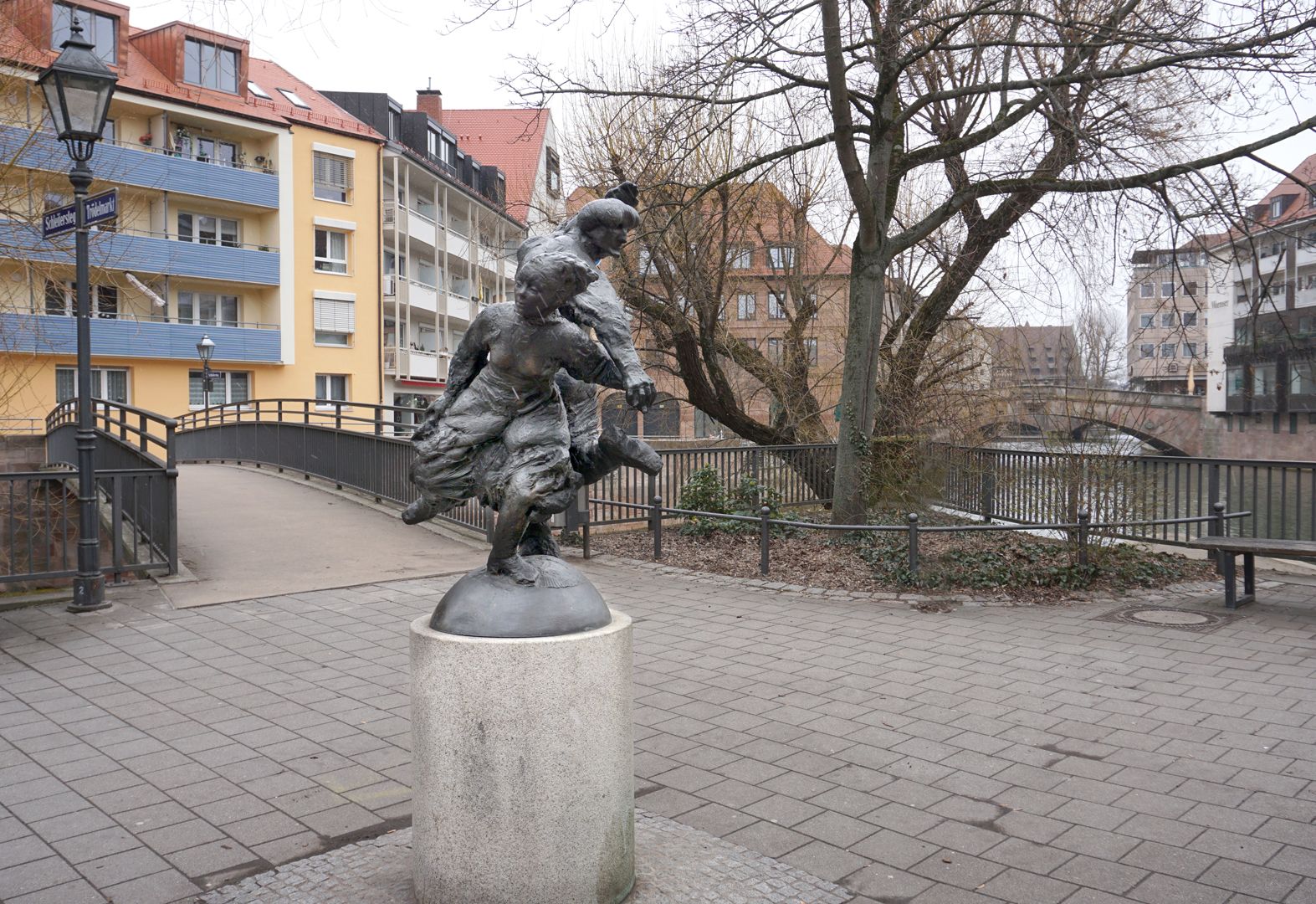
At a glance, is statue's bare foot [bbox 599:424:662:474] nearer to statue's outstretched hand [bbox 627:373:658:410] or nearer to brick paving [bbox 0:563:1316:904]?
statue's outstretched hand [bbox 627:373:658:410]

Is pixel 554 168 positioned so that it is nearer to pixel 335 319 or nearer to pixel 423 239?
pixel 335 319

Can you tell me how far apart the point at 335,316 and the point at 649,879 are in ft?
123

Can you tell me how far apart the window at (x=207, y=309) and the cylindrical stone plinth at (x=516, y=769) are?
3527cm

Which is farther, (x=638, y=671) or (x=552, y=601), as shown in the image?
(x=638, y=671)

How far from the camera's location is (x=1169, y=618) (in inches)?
335

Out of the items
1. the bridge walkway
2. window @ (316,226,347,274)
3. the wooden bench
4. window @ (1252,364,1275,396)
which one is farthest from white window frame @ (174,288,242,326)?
window @ (1252,364,1275,396)

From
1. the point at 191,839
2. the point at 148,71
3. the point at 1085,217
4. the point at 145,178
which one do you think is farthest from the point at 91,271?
the point at 148,71

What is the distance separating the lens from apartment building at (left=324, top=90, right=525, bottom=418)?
4069 cm

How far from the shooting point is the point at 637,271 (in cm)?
1709

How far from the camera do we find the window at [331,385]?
38250 mm

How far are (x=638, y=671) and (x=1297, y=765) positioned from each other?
3899 millimetres

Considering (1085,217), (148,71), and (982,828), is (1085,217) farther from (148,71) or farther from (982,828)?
(148,71)

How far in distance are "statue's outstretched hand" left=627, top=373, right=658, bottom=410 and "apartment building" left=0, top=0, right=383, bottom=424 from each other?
28.8m

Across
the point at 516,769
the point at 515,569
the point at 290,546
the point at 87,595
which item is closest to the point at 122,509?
the point at 87,595
